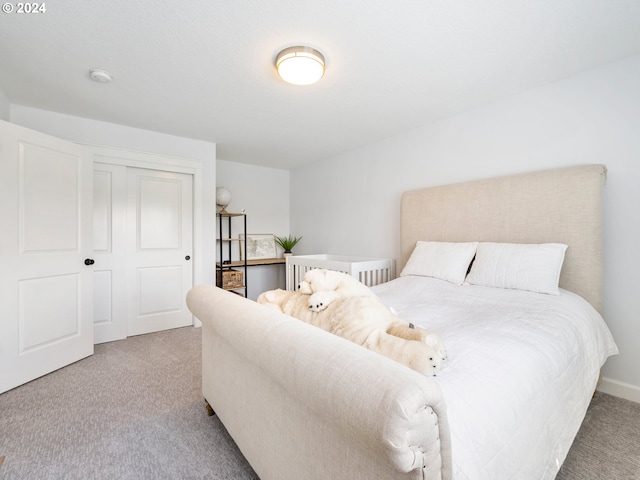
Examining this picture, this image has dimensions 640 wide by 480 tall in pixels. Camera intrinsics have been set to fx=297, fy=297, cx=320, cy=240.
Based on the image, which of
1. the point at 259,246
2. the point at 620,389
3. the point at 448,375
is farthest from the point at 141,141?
the point at 620,389

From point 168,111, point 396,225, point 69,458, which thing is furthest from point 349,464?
point 168,111

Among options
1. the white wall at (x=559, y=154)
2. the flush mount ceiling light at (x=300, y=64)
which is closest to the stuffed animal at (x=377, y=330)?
the flush mount ceiling light at (x=300, y=64)

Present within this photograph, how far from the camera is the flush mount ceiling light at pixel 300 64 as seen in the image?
6.14ft

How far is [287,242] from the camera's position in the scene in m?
4.93

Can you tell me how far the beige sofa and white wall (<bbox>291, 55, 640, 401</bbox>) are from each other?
2.26m

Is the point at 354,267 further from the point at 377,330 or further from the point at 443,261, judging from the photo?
the point at 377,330

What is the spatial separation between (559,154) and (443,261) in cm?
116

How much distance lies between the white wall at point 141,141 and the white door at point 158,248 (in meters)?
0.19

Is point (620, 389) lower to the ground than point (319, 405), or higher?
lower

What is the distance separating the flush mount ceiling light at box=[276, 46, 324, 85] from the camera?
1872 millimetres

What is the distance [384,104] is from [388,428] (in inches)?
105

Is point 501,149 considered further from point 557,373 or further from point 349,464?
point 349,464

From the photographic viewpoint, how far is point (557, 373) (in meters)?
1.22

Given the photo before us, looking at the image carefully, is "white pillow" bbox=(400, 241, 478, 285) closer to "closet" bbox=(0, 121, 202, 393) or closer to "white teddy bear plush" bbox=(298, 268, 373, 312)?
"white teddy bear plush" bbox=(298, 268, 373, 312)
